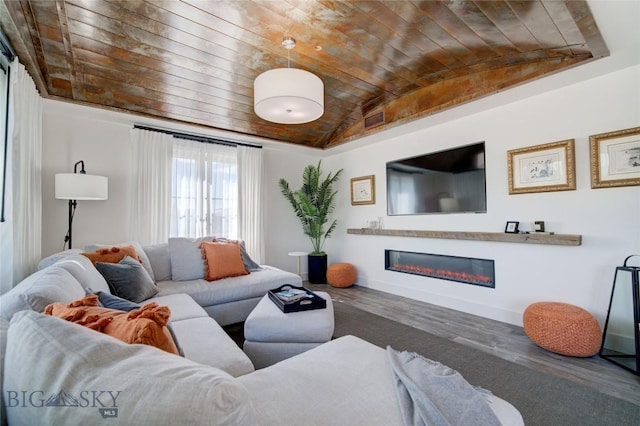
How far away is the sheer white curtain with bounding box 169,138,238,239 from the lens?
4.02m

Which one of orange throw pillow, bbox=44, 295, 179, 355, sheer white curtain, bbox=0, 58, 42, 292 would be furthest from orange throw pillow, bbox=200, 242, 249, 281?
orange throw pillow, bbox=44, 295, 179, 355

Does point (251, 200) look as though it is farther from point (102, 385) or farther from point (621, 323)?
point (621, 323)

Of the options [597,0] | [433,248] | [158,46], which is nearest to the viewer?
[597,0]

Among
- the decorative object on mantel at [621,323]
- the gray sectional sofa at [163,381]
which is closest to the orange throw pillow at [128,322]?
the gray sectional sofa at [163,381]

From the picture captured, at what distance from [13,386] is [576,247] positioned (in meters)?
3.70

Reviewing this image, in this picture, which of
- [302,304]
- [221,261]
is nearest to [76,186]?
[221,261]

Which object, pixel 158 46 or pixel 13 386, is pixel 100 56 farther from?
pixel 13 386

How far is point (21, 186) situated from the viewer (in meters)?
2.22

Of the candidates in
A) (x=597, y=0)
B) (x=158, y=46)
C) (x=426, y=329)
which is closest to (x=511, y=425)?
(x=426, y=329)

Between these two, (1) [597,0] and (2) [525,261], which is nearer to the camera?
(1) [597,0]

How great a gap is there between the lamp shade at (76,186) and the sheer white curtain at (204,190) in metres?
1.09

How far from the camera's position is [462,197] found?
140 inches

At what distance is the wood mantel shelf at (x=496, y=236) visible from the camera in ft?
8.68

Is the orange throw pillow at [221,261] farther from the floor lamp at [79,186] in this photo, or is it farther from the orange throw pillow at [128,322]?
the orange throw pillow at [128,322]
